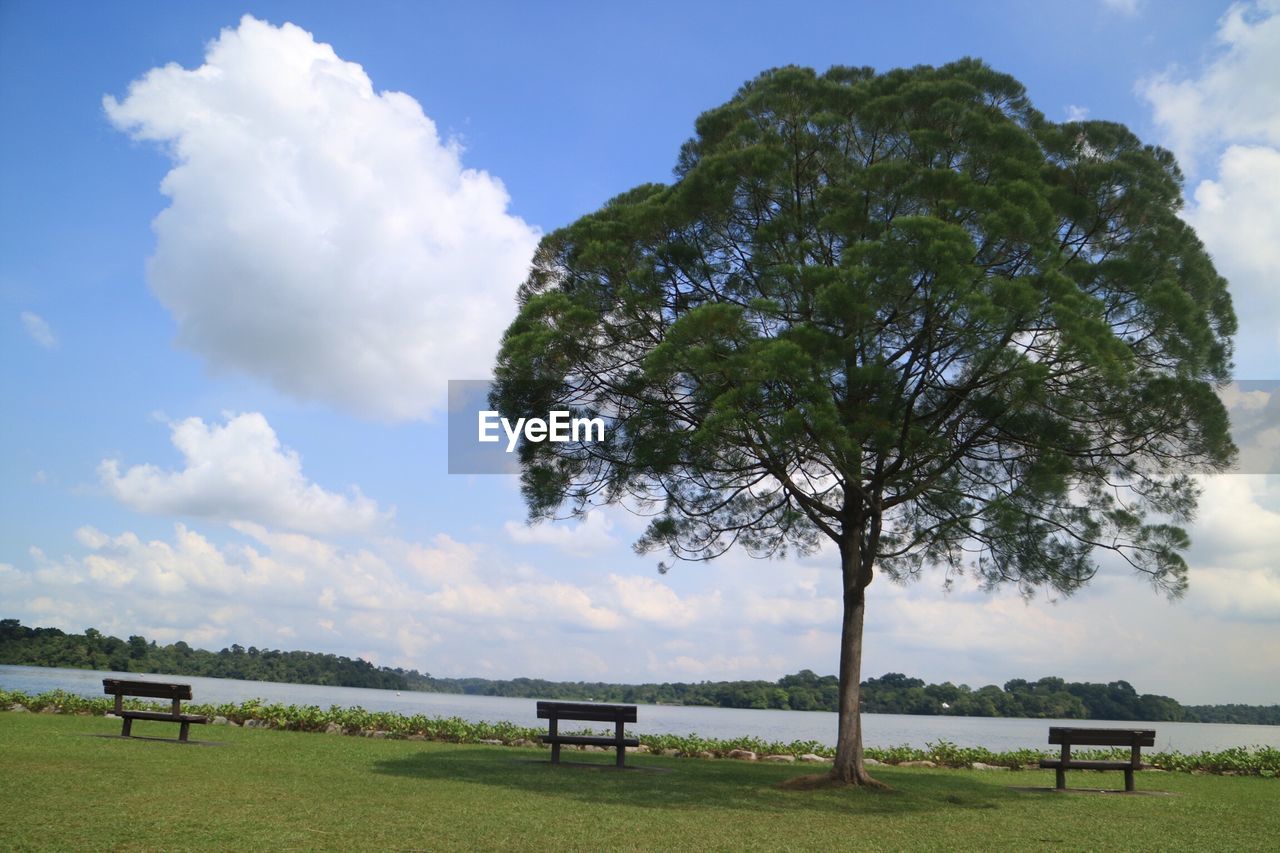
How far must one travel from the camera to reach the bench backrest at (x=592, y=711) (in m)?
12.4

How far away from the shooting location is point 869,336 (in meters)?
11.6

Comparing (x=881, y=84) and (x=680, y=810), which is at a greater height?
(x=881, y=84)

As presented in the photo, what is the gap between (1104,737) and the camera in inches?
488

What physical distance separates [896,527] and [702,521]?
307 centimetres

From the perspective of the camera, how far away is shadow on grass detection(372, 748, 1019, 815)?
33.1 ft

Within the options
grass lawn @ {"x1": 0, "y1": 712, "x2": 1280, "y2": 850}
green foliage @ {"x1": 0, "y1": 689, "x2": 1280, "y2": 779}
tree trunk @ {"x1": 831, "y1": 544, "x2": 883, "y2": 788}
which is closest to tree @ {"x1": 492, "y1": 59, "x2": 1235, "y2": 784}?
tree trunk @ {"x1": 831, "y1": 544, "x2": 883, "y2": 788}

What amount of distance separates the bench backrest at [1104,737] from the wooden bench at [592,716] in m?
5.64

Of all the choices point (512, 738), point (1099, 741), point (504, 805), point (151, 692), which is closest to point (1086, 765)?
point (1099, 741)

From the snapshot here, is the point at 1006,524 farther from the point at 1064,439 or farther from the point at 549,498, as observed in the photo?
the point at 549,498

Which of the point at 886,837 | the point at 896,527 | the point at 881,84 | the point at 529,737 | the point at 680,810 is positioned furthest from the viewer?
the point at 529,737

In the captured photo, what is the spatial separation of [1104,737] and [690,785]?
5.70 m

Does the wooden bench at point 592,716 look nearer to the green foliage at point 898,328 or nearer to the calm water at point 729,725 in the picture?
the green foliage at point 898,328

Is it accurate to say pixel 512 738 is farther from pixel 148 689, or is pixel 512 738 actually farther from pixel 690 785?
pixel 148 689

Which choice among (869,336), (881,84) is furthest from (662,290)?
(881,84)
